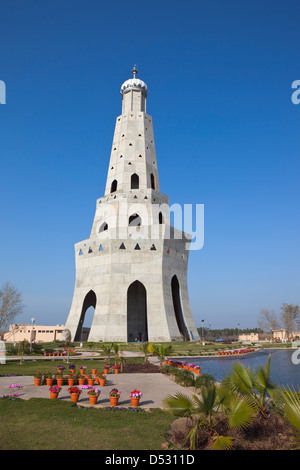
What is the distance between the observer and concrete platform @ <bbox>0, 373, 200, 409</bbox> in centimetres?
949

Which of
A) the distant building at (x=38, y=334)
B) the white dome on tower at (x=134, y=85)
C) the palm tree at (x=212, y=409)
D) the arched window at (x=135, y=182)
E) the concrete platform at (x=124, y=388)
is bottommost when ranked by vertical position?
the distant building at (x=38, y=334)

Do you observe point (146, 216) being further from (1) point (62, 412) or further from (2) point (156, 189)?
(1) point (62, 412)

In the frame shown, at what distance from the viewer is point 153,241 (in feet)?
121

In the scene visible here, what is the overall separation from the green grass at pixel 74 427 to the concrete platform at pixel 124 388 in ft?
2.64

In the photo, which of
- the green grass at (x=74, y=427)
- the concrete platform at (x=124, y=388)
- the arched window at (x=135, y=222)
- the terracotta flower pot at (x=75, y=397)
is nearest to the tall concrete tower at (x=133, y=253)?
the arched window at (x=135, y=222)

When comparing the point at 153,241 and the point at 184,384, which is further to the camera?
the point at 153,241

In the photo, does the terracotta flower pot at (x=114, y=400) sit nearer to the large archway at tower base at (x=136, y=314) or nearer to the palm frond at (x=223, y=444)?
the palm frond at (x=223, y=444)

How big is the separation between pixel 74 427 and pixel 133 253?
29685 millimetres

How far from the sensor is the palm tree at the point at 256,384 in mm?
6691

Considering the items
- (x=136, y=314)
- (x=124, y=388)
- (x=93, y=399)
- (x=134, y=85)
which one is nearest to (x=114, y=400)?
(x=93, y=399)

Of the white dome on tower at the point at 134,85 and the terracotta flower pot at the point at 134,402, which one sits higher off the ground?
the white dome on tower at the point at 134,85
